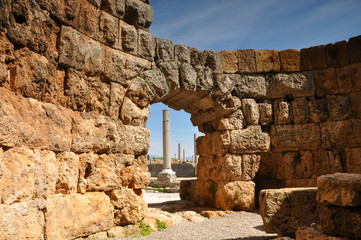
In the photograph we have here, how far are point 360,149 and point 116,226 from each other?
5.59m

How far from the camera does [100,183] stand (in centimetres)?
455

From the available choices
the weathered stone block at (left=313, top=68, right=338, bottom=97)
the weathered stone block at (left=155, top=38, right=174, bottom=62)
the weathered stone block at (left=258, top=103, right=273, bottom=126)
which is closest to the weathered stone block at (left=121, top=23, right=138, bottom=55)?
the weathered stone block at (left=155, top=38, right=174, bottom=62)

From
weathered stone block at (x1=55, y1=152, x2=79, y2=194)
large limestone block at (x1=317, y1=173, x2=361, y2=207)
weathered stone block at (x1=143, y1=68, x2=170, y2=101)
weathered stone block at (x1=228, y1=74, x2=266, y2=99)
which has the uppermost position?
weathered stone block at (x1=228, y1=74, x2=266, y2=99)

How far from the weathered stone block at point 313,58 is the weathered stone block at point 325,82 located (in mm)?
157

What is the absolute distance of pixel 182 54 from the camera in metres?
6.39

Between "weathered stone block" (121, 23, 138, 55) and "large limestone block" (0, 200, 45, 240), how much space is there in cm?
294

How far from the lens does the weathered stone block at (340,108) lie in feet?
23.2

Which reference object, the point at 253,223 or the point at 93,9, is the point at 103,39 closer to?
the point at 93,9

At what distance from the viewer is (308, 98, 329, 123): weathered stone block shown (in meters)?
7.19

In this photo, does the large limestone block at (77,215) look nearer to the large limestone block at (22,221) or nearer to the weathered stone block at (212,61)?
the large limestone block at (22,221)

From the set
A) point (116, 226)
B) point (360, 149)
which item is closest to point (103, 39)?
point (116, 226)

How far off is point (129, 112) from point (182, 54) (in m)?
2.00

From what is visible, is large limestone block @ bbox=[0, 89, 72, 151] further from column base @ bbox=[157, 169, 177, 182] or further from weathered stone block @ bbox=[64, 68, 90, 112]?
column base @ bbox=[157, 169, 177, 182]

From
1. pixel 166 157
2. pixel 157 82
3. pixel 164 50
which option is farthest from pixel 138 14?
pixel 166 157
